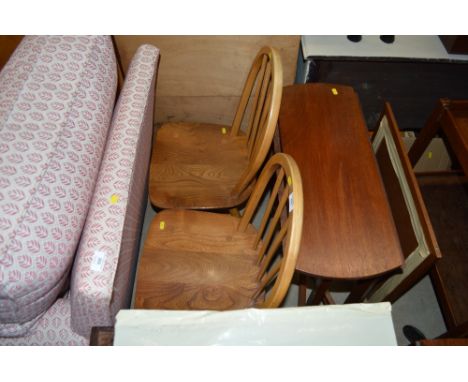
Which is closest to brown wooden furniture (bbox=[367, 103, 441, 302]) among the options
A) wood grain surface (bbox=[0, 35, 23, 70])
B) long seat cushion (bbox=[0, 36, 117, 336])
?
long seat cushion (bbox=[0, 36, 117, 336])

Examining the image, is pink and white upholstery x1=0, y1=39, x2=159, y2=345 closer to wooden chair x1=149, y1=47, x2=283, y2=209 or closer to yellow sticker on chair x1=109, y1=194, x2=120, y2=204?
yellow sticker on chair x1=109, y1=194, x2=120, y2=204

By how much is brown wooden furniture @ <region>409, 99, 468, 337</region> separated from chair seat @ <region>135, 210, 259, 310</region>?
66 cm

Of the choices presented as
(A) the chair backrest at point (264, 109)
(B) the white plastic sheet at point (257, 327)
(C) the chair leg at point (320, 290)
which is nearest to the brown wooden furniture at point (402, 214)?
(C) the chair leg at point (320, 290)

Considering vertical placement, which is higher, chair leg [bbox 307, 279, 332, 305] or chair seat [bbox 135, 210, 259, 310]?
chair seat [bbox 135, 210, 259, 310]

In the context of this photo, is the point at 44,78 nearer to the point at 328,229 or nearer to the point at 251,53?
the point at 251,53

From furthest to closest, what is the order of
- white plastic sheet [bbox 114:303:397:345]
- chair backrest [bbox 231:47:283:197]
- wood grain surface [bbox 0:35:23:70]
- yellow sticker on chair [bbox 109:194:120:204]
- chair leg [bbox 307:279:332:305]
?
wood grain surface [bbox 0:35:23:70], chair leg [bbox 307:279:332:305], chair backrest [bbox 231:47:283:197], yellow sticker on chair [bbox 109:194:120:204], white plastic sheet [bbox 114:303:397:345]

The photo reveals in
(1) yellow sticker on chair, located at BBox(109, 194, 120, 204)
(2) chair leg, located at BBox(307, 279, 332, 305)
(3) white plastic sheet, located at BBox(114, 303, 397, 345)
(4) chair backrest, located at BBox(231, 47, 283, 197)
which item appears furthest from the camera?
(2) chair leg, located at BBox(307, 279, 332, 305)

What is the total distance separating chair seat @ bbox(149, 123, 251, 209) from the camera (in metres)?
1.33

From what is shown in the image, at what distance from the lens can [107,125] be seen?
3.92 feet

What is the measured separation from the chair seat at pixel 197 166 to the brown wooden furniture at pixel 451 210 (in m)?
0.71

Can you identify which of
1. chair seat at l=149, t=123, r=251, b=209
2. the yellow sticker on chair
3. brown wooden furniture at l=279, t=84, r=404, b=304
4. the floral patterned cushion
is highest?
the yellow sticker on chair

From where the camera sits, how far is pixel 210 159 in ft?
4.71
